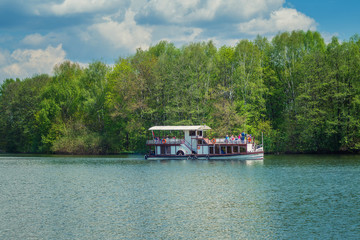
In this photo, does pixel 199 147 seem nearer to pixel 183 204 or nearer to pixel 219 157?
pixel 219 157

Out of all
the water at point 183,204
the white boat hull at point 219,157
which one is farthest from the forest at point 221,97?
the water at point 183,204

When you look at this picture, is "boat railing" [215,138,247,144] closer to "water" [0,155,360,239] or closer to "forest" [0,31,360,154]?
"forest" [0,31,360,154]

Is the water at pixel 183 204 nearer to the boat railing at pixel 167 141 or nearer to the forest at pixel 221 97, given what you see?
the boat railing at pixel 167 141

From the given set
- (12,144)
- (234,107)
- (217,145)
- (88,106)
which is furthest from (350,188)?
(12,144)

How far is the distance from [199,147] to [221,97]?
1677 centimetres

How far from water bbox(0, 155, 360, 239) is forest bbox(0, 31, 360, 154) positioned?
27844mm

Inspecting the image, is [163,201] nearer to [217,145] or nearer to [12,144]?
[217,145]

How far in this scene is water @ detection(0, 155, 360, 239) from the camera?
93.1 feet

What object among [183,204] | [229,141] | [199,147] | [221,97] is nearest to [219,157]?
[229,141]

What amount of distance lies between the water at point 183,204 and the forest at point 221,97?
1096 inches

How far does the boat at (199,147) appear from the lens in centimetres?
8119

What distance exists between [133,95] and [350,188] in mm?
61459

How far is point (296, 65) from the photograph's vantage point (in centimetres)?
9750

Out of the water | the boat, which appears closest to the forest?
the boat
